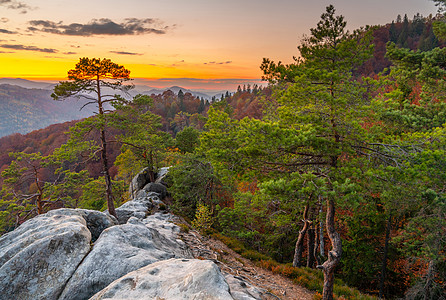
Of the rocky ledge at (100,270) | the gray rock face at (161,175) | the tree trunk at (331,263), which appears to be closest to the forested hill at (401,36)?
the gray rock face at (161,175)

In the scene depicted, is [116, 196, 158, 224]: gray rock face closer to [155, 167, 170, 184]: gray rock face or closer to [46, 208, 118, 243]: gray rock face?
[155, 167, 170, 184]: gray rock face

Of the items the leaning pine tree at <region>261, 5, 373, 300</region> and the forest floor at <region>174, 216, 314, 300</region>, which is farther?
the forest floor at <region>174, 216, 314, 300</region>

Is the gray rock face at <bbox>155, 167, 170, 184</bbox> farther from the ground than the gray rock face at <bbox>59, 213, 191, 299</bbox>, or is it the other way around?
the gray rock face at <bbox>59, 213, 191, 299</bbox>

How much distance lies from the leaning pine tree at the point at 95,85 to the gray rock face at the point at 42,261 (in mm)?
7617

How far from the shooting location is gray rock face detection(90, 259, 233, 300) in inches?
143

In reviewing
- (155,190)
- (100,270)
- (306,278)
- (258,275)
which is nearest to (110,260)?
(100,270)

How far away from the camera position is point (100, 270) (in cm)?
495

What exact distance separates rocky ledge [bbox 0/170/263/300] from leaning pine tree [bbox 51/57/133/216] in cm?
708

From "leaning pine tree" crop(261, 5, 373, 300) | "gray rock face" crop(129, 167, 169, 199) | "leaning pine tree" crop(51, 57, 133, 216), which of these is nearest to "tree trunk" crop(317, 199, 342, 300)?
"leaning pine tree" crop(261, 5, 373, 300)

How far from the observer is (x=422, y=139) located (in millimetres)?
7461

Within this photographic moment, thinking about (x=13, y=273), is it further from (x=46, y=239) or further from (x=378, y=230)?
(x=378, y=230)

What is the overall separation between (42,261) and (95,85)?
400 inches

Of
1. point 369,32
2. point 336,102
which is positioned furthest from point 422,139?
point 369,32

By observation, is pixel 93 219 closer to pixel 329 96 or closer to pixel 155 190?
pixel 329 96
